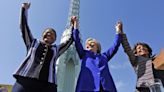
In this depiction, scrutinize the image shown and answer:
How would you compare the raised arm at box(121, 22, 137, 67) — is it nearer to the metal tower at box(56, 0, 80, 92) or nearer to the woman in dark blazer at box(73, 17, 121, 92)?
the woman in dark blazer at box(73, 17, 121, 92)

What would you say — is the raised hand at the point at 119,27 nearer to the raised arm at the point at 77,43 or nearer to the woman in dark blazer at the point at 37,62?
the raised arm at the point at 77,43

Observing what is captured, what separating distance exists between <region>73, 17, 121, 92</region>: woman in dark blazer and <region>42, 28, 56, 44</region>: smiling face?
472 millimetres

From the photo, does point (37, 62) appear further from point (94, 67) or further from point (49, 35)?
point (94, 67)

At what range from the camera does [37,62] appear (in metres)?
6.19

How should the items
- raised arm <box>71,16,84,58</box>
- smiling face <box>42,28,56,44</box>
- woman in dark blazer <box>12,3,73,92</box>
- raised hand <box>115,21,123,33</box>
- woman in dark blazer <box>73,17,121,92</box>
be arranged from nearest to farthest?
1. woman in dark blazer <box>12,3,73,92</box>
2. woman in dark blazer <box>73,17,121,92</box>
3. smiling face <box>42,28,56,44</box>
4. raised arm <box>71,16,84,58</box>
5. raised hand <box>115,21,123,33</box>

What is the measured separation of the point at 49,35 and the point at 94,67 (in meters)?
0.93

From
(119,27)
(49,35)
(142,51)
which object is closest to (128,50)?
(142,51)

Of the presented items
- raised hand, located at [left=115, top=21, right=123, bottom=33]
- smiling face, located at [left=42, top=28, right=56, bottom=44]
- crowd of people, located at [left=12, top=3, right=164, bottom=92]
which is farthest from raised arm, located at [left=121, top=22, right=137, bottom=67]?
smiling face, located at [left=42, top=28, right=56, bottom=44]

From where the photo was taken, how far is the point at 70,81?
72.7m

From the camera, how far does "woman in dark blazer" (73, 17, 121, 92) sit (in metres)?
6.32

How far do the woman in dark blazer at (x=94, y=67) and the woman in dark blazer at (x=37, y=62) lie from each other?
384 millimetres

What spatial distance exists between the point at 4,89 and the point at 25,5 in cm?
301

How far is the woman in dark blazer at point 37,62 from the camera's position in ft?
19.4

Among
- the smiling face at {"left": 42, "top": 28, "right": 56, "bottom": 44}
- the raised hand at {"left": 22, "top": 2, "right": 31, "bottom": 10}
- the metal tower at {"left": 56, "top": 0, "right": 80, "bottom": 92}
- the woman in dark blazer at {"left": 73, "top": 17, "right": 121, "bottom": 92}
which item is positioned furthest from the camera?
the metal tower at {"left": 56, "top": 0, "right": 80, "bottom": 92}
